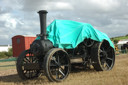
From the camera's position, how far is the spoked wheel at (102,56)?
23.2 feet

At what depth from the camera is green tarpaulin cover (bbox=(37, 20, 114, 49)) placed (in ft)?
20.1

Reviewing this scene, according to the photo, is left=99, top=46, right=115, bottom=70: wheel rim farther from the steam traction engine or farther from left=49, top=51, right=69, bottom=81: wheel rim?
left=49, top=51, right=69, bottom=81: wheel rim

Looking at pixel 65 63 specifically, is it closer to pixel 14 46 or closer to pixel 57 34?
pixel 57 34

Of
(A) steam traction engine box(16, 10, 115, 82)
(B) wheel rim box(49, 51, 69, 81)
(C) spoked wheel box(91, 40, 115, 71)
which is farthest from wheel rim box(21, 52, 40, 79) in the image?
(C) spoked wheel box(91, 40, 115, 71)

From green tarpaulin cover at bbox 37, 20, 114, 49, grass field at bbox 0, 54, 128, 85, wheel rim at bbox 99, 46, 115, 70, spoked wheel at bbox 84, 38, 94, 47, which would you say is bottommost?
grass field at bbox 0, 54, 128, 85

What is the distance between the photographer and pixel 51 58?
5.40 metres

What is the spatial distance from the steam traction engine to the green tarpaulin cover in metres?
0.25

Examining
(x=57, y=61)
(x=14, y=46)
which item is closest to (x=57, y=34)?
(x=57, y=61)

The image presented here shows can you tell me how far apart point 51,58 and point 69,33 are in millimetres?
1563

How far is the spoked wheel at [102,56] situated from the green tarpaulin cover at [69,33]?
473 mm

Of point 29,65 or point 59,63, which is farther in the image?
point 29,65

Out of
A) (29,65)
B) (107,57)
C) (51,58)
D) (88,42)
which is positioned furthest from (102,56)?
(29,65)

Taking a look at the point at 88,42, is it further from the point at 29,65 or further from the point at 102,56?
the point at 29,65

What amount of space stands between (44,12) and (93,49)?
2.55 metres
